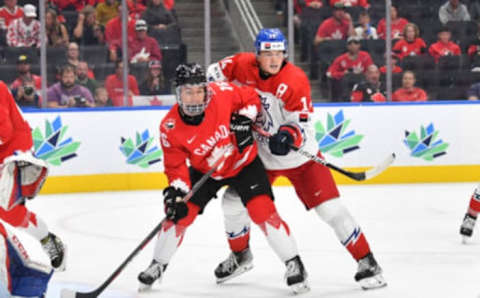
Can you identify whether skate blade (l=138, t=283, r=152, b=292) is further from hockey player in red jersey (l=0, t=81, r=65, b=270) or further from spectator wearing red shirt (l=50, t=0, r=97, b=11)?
spectator wearing red shirt (l=50, t=0, r=97, b=11)

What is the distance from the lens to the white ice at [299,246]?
476 centimetres

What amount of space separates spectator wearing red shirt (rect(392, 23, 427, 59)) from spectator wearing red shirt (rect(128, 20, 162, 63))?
6.71ft

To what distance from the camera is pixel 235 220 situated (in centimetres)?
488

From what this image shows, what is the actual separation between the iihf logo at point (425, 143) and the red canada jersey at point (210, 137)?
4.23m

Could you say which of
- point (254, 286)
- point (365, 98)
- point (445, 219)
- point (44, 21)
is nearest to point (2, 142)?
point (254, 286)

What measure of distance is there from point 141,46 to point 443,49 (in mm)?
2618

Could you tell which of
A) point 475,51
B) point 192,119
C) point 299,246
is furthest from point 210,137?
point 475,51

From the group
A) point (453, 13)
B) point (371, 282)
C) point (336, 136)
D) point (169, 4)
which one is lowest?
point (371, 282)

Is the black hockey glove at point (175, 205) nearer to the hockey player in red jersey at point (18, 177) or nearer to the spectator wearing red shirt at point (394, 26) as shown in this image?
the hockey player in red jersey at point (18, 177)

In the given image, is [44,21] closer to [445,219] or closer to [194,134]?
[445,219]

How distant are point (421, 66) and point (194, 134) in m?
4.80

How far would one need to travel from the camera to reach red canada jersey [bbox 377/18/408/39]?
874cm

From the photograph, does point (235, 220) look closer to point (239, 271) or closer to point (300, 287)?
point (239, 271)

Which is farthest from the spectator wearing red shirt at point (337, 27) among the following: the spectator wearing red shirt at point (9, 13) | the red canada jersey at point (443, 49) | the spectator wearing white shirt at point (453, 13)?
the spectator wearing red shirt at point (9, 13)
